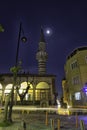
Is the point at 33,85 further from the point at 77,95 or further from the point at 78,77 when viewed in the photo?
the point at 78,77

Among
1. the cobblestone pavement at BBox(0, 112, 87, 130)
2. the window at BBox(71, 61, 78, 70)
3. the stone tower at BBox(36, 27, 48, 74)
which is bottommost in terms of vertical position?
the cobblestone pavement at BBox(0, 112, 87, 130)

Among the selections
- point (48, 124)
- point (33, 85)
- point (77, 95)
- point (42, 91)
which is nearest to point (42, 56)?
Result: point (42, 91)

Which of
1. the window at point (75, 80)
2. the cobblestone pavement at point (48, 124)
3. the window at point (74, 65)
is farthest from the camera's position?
the window at point (74, 65)

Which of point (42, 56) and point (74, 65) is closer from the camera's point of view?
point (74, 65)

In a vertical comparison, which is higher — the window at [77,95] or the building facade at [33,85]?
the building facade at [33,85]

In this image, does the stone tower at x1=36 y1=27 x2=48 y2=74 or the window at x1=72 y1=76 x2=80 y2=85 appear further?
the stone tower at x1=36 y1=27 x2=48 y2=74

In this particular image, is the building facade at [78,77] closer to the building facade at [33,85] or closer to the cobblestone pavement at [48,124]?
the building facade at [33,85]

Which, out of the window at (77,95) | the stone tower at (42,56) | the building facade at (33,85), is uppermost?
the stone tower at (42,56)

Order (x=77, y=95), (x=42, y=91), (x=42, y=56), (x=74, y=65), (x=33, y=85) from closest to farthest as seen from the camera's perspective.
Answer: (x=77, y=95)
(x=74, y=65)
(x=33, y=85)
(x=42, y=91)
(x=42, y=56)

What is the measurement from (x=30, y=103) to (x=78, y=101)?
11.0 metres

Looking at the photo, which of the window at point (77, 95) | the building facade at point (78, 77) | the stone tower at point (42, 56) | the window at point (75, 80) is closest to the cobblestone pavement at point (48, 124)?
the building facade at point (78, 77)

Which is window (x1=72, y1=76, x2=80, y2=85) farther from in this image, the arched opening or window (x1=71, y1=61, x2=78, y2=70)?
the arched opening

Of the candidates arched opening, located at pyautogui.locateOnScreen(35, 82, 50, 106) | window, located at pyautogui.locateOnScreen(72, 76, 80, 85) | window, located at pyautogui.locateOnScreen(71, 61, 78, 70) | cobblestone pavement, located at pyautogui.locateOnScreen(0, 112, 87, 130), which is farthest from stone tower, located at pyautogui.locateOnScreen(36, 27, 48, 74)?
cobblestone pavement, located at pyautogui.locateOnScreen(0, 112, 87, 130)

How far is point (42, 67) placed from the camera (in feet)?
207
